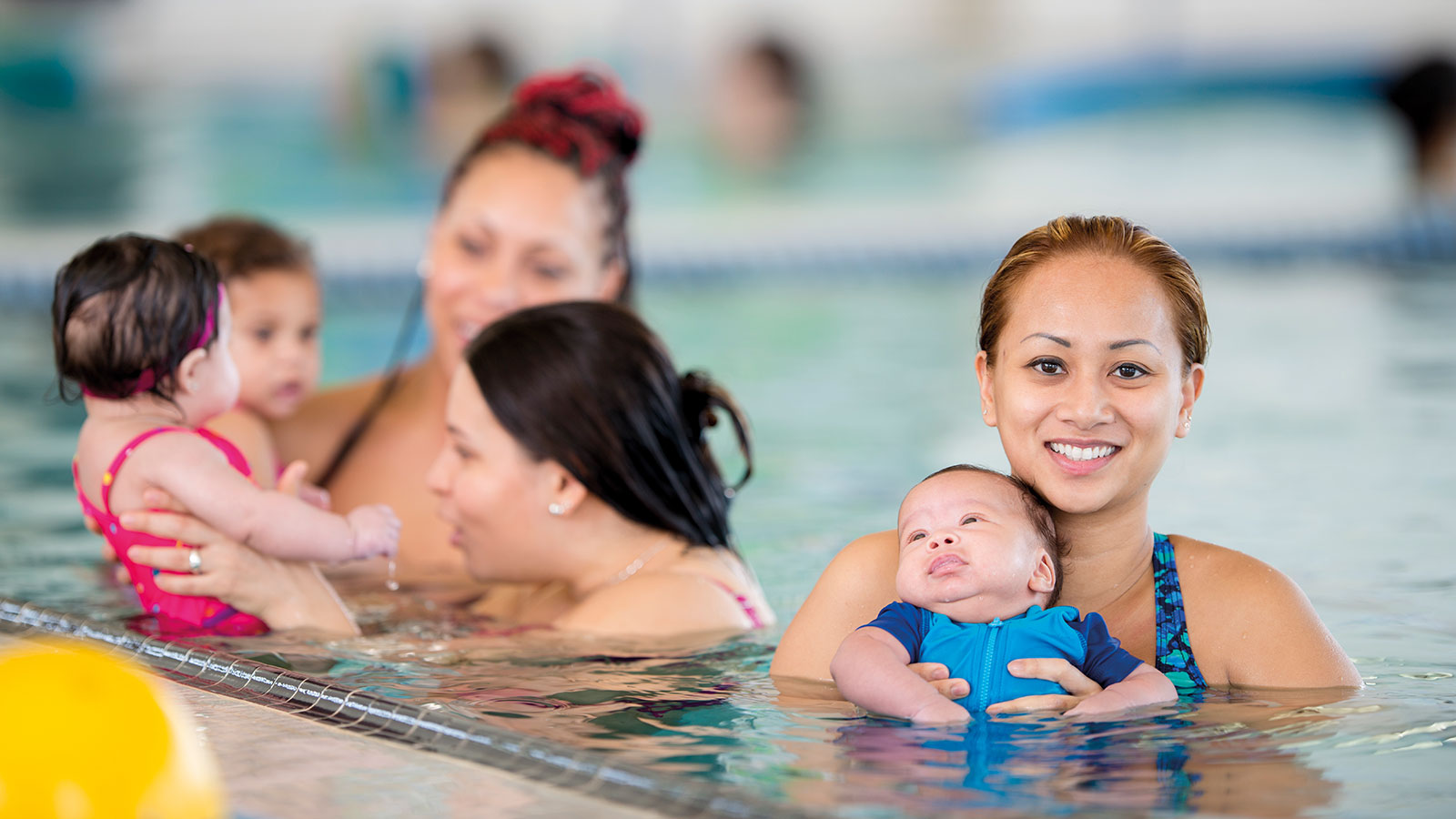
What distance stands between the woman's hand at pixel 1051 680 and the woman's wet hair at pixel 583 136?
2.22 m

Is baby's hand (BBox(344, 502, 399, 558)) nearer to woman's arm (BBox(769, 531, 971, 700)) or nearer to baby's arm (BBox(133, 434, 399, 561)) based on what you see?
baby's arm (BBox(133, 434, 399, 561))

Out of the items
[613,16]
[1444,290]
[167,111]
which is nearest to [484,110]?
[613,16]

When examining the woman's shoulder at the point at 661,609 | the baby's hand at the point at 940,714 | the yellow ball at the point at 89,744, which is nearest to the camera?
the yellow ball at the point at 89,744

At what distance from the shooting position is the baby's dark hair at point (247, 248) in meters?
4.09

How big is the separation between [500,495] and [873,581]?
37.2 inches

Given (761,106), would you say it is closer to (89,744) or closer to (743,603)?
(743,603)

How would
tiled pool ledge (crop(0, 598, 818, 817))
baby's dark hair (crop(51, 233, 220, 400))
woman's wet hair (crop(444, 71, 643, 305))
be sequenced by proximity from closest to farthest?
tiled pool ledge (crop(0, 598, 818, 817)), baby's dark hair (crop(51, 233, 220, 400)), woman's wet hair (crop(444, 71, 643, 305))

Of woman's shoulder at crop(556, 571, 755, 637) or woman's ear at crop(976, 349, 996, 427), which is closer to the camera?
woman's ear at crop(976, 349, 996, 427)

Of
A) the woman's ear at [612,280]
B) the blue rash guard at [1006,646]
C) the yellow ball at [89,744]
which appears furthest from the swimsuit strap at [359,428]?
the yellow ball at [89,744]

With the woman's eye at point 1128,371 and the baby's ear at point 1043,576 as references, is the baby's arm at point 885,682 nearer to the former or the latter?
the baby's ear at point 1043,576

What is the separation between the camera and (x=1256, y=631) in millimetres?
2668

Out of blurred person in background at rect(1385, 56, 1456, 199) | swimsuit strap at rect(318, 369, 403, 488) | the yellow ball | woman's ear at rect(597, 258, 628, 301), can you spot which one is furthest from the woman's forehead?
blurred person in background at rect(1385, 56, 1456, 199)

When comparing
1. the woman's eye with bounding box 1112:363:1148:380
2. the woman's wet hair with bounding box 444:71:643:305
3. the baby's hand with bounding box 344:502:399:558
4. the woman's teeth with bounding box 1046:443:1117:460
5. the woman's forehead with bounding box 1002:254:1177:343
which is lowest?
the baby's hand with bounding box 344:502:399:558

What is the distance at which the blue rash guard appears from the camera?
251 cm
